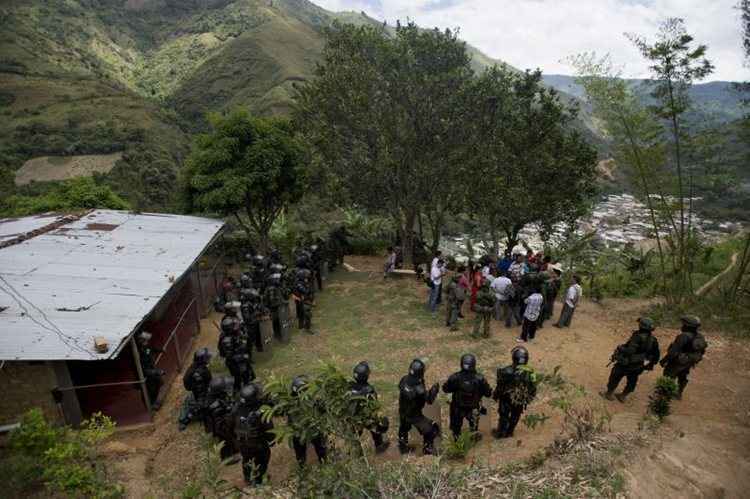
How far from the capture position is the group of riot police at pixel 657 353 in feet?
25.1

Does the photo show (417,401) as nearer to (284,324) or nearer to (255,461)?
(255,461)

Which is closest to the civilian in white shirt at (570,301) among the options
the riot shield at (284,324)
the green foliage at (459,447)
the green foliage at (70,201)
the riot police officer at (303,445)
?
the green foliage at (459,447)

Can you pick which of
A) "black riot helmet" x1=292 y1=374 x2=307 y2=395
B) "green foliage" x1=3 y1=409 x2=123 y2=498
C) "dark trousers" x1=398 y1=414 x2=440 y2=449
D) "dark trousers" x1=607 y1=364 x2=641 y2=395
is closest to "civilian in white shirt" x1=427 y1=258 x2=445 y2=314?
"dark trousers" x1=607 y1=364 x2=641 y2=395

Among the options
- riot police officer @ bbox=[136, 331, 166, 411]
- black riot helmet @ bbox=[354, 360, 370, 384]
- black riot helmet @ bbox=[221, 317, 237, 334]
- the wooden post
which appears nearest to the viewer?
black riot helmet @ bbox=[354, 360, 370, 384]

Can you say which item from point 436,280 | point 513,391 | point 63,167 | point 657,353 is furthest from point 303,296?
point 63,167

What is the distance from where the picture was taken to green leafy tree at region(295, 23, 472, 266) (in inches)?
542

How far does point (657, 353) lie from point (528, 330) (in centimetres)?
302

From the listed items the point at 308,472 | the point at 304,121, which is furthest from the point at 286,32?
the point at 308,472

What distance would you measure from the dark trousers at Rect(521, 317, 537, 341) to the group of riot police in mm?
2492

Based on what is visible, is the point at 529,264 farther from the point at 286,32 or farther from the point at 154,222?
the point at 286,32

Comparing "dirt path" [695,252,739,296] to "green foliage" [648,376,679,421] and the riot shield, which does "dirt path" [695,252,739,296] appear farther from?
the riot shield

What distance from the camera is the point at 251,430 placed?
6.02 metres

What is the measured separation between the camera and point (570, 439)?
6039mm

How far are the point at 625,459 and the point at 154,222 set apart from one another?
1393cm
